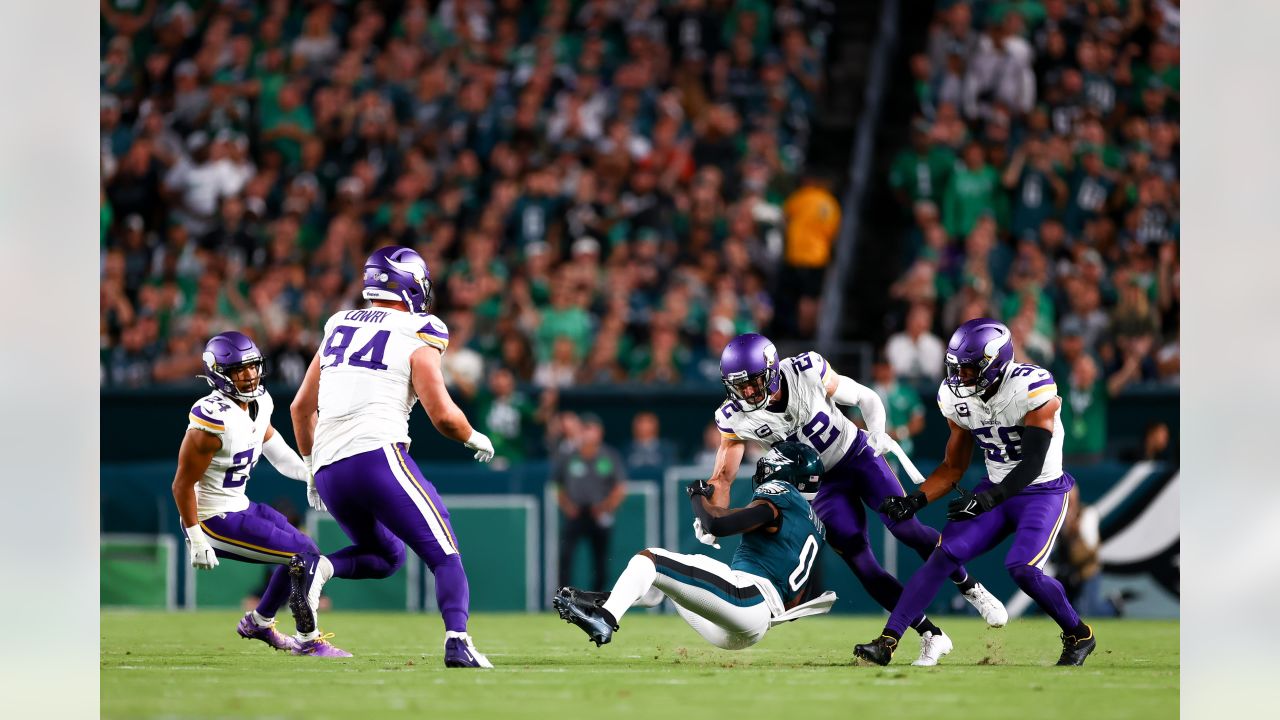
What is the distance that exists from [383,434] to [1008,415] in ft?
9.87

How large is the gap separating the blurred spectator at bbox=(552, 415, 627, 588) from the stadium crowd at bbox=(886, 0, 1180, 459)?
8.21 feet

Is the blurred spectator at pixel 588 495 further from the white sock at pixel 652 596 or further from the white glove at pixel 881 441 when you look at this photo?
the white sock at pixel 652 596

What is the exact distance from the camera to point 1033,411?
785cm

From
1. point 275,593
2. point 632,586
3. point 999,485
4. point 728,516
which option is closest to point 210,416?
point 275,593

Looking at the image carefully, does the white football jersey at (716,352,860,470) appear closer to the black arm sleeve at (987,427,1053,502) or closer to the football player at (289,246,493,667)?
the black arm sleeve at (987,427,1053,502)

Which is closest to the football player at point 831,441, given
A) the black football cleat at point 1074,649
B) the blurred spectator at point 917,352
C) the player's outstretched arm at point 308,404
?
the black football cleat at point 1074,649

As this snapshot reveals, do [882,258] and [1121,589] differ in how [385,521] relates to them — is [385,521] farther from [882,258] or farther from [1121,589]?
[882,258]

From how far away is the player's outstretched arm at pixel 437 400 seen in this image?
7.39m

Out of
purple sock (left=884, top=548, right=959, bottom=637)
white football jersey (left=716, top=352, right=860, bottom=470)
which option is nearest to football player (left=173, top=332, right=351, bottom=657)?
white football jersey (left=716, top=352, right=860, bottom=470)

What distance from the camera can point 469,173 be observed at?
53.1ft

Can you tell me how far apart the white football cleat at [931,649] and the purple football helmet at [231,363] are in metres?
3.59

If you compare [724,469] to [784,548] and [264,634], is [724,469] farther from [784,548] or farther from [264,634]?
[264,634]

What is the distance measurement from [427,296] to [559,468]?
18.3ft
